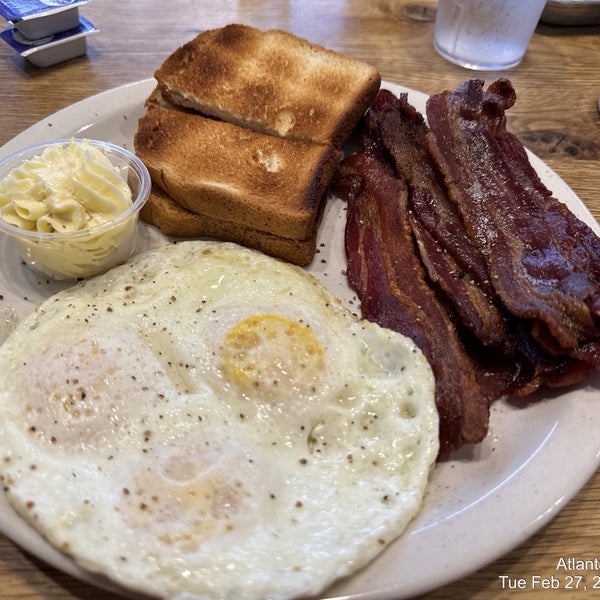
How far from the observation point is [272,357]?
1.65m

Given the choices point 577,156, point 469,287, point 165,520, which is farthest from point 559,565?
point 577,156

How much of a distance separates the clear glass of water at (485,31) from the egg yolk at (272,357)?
7.80ft

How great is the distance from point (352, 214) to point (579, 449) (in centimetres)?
117

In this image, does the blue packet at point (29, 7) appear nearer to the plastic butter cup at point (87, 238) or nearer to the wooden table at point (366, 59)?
the wooden table at point (366, 59)

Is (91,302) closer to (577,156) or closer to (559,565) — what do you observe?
(559,565)

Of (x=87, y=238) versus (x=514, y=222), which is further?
(x=514, y=222)

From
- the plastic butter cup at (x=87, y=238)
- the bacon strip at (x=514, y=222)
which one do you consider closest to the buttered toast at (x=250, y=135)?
the plastic butter cup at (x=87, y=238)

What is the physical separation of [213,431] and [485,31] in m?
2.85

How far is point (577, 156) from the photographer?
2771 mm

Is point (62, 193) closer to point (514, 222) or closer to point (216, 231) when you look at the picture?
point (216, 231)

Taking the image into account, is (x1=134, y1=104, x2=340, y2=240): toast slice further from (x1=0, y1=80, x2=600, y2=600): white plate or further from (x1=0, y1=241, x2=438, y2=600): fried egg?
(x1=0, y1=80, x2=600, y2=600): white plate

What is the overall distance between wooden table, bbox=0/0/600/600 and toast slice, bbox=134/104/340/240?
919 millimetres

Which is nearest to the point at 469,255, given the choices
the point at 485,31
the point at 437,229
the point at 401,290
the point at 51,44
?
the point at 437,229

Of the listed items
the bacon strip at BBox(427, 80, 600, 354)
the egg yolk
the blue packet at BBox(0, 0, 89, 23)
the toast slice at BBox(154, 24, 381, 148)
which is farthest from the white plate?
the blue packet at BBox(0, 0, 89, 23)
